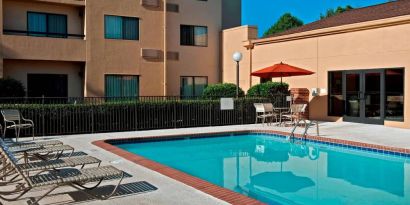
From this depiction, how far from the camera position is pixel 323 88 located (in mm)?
18422

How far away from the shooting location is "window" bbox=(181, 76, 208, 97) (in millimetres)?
23172

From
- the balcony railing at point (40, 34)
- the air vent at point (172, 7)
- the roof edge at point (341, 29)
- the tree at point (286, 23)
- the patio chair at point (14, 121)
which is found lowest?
the patio chair at point (14, 121)

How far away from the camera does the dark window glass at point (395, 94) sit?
1544 cm

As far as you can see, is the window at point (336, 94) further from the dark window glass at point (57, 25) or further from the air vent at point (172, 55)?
the dark window glass at point (57, 25)

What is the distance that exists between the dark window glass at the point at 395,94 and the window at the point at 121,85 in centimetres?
1183

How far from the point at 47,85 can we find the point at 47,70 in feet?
2.35

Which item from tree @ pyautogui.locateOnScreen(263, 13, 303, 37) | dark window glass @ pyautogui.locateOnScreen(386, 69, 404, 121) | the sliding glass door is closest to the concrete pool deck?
dark window glass @ pyautogui.locateOnScreen(386, 69, 404, 121)

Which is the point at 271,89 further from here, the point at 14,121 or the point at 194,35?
the point at 14,121

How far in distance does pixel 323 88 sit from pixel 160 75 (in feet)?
27.4

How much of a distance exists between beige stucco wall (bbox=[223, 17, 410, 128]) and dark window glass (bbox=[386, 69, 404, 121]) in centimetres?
24

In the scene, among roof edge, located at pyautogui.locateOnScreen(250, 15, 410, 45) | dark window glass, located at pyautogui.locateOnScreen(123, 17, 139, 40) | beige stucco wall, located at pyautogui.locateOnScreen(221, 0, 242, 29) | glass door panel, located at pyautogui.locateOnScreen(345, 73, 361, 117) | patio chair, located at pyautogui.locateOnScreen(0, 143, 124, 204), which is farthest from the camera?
beige stucco wall, located at pyautogui.locateOnScreen(221, 0, 242, 29)

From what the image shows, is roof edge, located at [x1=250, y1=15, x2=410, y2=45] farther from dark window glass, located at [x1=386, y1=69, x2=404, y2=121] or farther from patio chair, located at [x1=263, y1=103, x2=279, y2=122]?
patio chair, located at [x1=263, y1=103, x2=279, y2=122]

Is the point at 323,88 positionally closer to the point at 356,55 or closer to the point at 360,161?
the point at 356,55

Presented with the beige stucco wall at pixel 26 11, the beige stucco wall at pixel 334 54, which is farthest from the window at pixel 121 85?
the beige stucco wall at pixel 334 54
